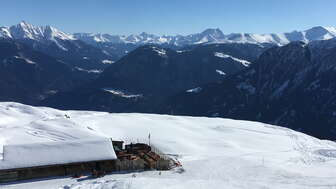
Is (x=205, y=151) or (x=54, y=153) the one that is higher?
(x=54, y=153)

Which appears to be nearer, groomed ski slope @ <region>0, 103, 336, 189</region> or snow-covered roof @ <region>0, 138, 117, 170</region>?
A: groomed ski slope @ <region>0, 103, 336, 189</region>

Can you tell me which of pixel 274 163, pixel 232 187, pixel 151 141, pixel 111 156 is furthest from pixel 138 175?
pixel 151 141

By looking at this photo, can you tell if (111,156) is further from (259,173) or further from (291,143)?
(291,143)

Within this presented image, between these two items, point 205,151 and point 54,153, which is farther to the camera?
point 205,151

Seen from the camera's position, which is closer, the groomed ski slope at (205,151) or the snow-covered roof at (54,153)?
the groomed ski slope at (205,151)
